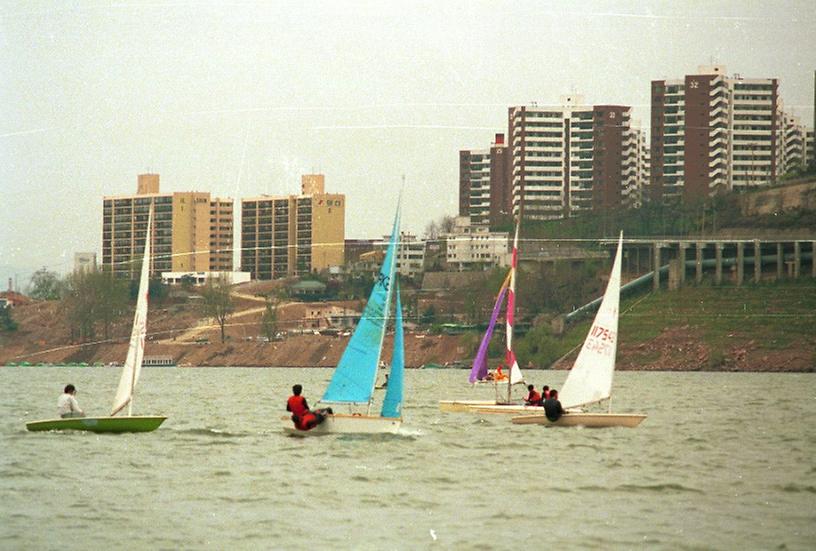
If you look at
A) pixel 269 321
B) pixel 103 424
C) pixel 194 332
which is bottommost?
pixel 194 332

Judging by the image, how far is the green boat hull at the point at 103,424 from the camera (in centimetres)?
3328

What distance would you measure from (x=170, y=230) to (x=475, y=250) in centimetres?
3903

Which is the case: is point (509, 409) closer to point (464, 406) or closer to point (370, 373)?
point (464, 406)

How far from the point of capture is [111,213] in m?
164

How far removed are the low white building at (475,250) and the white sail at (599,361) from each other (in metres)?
102

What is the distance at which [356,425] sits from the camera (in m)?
33.1

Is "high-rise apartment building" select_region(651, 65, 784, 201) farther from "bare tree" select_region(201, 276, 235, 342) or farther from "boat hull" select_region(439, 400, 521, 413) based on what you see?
"boat hull" select_region(439, 400, 521, 413)

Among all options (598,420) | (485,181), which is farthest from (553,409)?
(485,181)

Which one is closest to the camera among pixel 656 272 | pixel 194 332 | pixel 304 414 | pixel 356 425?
pixel 356 425

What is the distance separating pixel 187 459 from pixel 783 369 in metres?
77.6

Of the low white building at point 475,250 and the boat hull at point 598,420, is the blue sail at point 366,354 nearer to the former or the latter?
the boat hull at point 598,420

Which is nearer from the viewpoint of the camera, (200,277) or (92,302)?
(92,302)

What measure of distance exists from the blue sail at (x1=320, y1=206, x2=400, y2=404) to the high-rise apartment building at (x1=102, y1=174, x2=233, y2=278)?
124568 millimetres

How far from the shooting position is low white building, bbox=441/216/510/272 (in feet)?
472
